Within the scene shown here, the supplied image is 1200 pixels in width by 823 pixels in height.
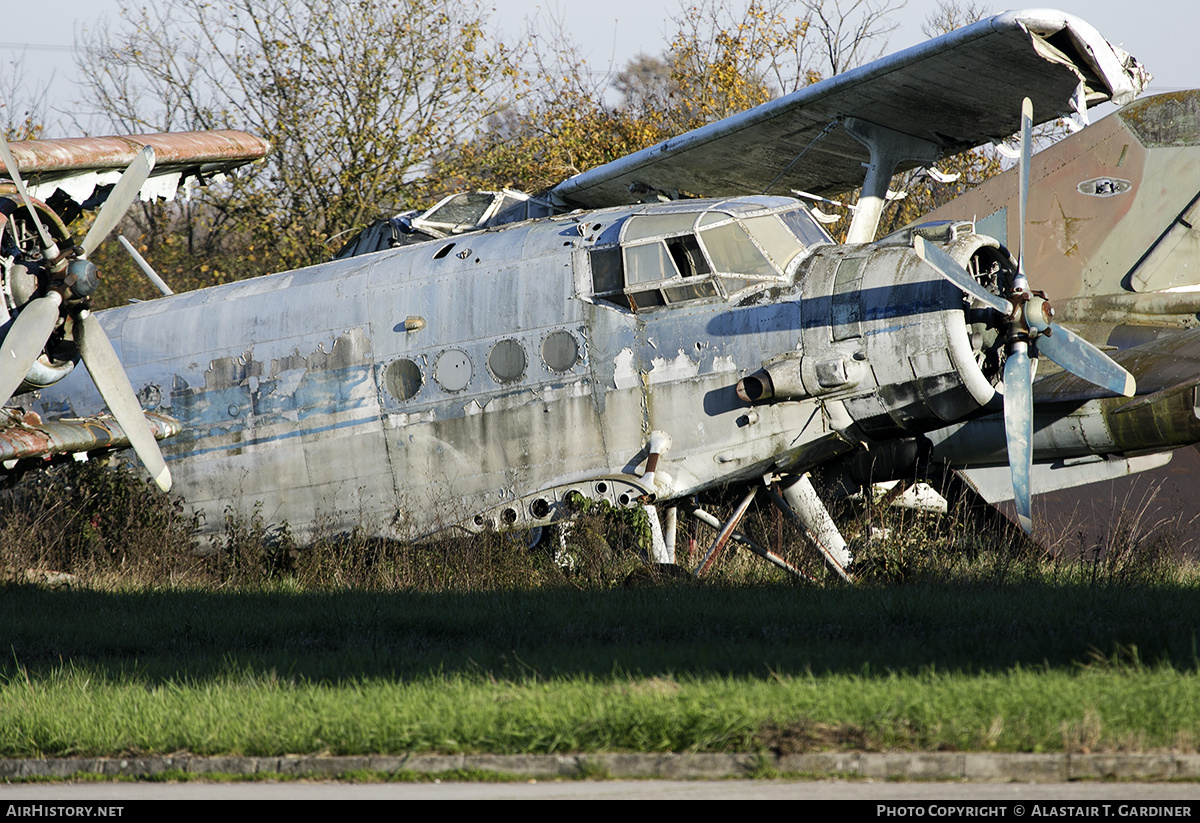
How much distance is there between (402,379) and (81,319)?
4004 mm

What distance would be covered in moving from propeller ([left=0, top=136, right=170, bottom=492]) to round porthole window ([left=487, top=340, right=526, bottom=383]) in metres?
3.87

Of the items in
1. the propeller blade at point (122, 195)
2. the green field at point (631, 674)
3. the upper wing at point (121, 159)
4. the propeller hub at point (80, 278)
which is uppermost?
the upper wing at point (121, 159)

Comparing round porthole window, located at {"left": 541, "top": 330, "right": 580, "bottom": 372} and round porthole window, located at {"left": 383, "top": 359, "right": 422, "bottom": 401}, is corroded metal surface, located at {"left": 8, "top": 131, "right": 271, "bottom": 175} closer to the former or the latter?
round porthole window, located at {"left": 383, "top": 359, "right": 422, "bottom": 401}

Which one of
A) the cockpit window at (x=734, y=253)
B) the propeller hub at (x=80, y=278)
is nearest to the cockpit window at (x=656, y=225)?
the cockpit window at (x=734, y=253)

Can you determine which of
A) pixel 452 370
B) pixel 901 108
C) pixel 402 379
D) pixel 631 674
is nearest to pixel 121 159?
pixel 402 379

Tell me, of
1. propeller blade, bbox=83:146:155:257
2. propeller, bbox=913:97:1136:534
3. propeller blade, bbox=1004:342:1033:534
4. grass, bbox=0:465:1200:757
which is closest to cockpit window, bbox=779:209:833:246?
propeller, bbox=913:97:1136:534

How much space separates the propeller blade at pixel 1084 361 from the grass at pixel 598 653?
183cm

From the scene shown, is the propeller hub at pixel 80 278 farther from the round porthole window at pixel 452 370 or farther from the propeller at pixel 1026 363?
the propeller at pixel 1026 363

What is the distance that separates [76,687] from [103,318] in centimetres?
913

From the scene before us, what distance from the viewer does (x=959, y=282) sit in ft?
37.5

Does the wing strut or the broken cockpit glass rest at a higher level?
the wing strut

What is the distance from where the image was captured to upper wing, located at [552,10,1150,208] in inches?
531

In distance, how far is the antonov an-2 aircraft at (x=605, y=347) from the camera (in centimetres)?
1180

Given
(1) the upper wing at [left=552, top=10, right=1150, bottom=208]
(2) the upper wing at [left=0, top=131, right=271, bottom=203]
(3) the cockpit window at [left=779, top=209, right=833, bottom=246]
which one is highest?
(1) the upper wing at [left=552, top=10, right=1150, bottom=208]
